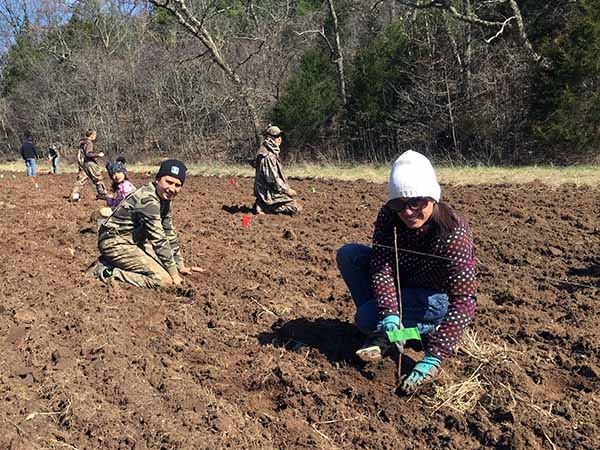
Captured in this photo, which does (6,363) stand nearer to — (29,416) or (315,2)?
(29,416)

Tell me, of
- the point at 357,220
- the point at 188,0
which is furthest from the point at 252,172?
the point at 188,0

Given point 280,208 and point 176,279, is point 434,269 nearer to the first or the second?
point 176,279

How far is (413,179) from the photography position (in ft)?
10.6

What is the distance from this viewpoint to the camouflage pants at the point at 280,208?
982cm

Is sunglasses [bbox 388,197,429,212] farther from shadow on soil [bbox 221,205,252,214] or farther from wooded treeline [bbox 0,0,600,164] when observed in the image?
wooded treeline [bbox 0,0,600,164]

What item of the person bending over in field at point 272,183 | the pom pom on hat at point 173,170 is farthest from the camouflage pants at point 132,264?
the person bending over in field at point 272,183

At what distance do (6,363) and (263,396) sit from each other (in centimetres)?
180

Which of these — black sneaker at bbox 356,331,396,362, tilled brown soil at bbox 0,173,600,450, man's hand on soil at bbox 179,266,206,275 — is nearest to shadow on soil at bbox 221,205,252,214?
tilled brown soil at bbox 0,173,600,450

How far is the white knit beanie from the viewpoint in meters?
3.24

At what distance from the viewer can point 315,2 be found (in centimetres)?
3428

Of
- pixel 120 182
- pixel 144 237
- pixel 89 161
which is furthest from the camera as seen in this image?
pixel 89 161

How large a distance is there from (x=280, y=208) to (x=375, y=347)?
617 cm

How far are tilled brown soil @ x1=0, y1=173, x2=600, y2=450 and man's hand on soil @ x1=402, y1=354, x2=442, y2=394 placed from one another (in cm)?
9

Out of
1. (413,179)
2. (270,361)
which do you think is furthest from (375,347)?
(413,179)
